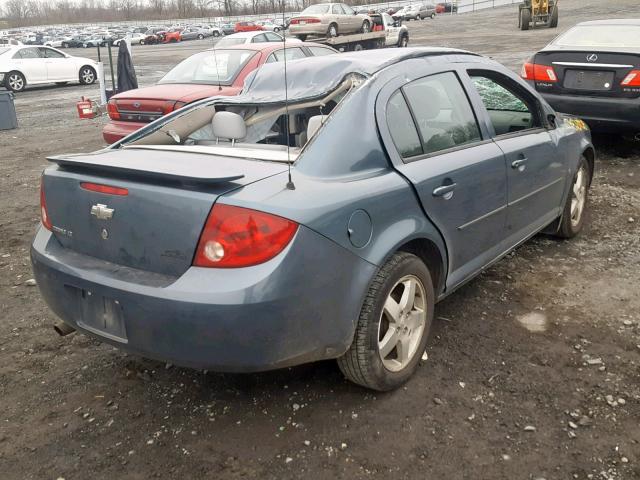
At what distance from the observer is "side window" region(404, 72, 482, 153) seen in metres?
3.16

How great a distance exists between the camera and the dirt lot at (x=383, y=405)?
250 centimetres

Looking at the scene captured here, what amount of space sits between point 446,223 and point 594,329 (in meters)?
1.22

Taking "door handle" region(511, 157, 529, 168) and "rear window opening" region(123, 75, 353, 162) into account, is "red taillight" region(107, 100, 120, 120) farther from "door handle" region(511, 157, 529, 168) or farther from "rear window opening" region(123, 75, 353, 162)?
"door handle" region(511, 157, 529, 168)

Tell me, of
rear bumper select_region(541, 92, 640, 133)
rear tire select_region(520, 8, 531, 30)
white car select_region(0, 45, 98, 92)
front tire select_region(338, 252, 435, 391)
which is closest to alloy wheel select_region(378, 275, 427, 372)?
front tire select_region(338, 252, 435, 391)

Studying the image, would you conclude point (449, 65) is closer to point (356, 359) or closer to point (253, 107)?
point (253, 107)

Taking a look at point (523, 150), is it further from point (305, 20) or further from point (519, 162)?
point (305, 20)

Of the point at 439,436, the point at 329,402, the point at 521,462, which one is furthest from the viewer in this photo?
the point at 329,402

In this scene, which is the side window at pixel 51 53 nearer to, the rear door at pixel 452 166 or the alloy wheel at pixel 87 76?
the alloy wheel at pixel 87 76

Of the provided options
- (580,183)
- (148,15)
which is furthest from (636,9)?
(148,15)

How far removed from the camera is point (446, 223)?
3088mm

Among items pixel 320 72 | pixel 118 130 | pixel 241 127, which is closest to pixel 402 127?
pixel 320 72

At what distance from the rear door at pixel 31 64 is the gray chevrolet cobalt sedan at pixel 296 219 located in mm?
18722

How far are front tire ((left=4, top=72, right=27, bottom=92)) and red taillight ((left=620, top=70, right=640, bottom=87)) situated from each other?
61.3 feet

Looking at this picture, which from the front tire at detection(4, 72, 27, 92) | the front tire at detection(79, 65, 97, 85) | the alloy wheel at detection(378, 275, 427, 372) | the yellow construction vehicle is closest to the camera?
the alloy wheel at detection(378, 275, 427, 372)
